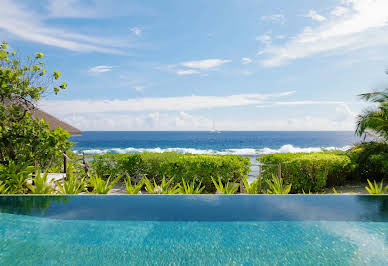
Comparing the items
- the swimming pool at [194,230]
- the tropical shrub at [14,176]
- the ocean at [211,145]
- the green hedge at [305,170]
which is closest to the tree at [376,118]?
the green hedge at [305,170]

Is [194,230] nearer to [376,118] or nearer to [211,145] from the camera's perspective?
[376,118]

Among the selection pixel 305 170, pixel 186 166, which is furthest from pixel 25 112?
pixel 305 170

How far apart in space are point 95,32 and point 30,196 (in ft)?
42.0

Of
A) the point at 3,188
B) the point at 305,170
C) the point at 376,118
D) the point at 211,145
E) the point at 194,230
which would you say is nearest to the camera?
the point at 194,230

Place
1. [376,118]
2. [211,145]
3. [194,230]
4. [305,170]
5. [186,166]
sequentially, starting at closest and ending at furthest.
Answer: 1. [194,230]
2. [186,166]
3. [305,170]
4. [376,118]
5. [211,145]

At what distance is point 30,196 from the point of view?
262 inches

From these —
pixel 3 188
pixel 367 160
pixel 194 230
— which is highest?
pixel 367 160

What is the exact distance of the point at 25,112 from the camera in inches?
285

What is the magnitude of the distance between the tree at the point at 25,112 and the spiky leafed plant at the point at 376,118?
1031 cm

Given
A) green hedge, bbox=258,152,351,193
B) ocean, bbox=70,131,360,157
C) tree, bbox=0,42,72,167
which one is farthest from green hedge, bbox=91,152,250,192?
ocean, bbox=70,131,360,157

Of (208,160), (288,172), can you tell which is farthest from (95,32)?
(288,172)

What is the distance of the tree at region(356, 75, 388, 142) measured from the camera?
10.7 meters

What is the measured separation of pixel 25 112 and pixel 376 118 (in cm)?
1140

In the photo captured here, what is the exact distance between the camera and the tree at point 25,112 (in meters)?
7.05
